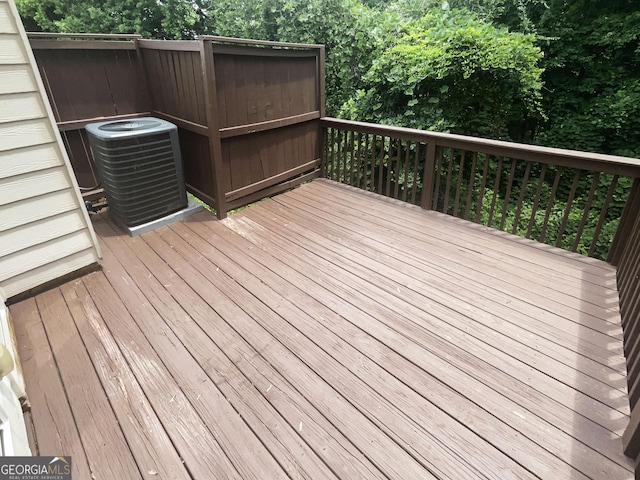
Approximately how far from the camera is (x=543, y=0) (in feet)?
20.6

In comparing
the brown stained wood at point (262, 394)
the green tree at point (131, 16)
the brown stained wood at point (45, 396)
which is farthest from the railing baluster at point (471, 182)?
the green tree at point (131, 16)

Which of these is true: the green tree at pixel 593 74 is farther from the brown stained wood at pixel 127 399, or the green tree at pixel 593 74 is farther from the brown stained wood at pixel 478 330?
the brown stained wood at pixel 127 399

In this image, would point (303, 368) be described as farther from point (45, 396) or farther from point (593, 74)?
point (593, 74)

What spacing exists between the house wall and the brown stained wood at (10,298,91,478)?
1.01ft

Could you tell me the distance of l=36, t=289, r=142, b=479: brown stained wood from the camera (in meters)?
1.28

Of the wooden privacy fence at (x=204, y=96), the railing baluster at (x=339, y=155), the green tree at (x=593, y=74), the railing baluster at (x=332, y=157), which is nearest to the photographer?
the wooden privacy fence at (x=204, y=96)

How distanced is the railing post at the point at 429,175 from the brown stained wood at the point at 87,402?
2.78 metres

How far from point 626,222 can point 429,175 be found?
1.41 m

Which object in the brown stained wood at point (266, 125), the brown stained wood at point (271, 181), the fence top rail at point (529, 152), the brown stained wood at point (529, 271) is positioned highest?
the brown stained wood at point (266, 125)

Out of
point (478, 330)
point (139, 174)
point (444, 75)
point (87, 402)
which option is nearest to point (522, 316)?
point (478, 330)

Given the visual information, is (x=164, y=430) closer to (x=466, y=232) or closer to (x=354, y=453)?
(x=354, y=453)

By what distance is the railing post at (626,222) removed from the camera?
2.15 metres

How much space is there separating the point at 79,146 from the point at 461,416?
3.50m

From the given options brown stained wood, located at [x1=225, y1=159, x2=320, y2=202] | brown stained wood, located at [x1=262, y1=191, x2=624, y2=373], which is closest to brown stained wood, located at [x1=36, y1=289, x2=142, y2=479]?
brown stained wood, located at [x1=225, y1=159, x2=320, y2=202]
